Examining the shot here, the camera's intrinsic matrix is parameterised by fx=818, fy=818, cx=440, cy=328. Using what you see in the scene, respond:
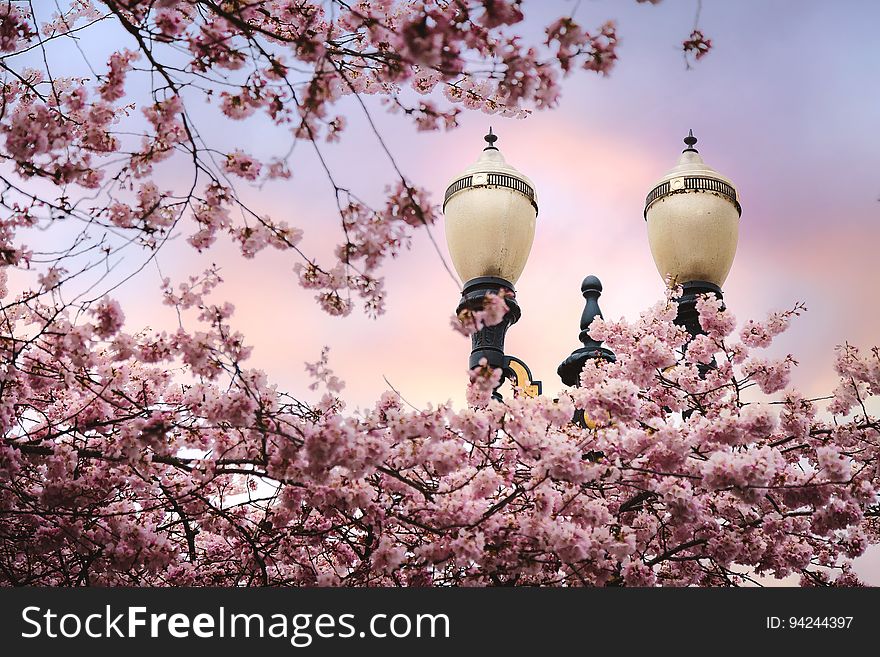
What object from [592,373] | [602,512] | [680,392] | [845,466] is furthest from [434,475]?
[845,466]

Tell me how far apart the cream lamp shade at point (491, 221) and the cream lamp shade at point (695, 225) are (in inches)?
52.2

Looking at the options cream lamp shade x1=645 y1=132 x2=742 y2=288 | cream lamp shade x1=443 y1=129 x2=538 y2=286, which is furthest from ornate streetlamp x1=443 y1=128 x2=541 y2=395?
cream lamp shade x1=645 y1=132 x2=742 y2=288

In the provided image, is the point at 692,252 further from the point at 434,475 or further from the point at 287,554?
the point at 287,554

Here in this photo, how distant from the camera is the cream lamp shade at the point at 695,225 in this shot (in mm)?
7422

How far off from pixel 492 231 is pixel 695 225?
1968 mm

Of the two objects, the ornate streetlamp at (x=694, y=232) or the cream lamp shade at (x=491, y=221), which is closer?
the cream lamp shade at (x=491, y=221)

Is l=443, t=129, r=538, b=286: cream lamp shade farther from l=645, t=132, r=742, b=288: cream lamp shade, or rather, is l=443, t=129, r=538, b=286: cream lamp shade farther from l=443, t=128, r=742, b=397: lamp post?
l=645, t=132, r=742, b=288: cream lamp shade

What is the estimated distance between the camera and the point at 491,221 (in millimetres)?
6848

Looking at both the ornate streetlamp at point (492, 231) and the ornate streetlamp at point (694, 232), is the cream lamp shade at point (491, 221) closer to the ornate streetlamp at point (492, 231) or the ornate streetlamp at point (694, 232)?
the ornate streetlamp at point (492, 231)

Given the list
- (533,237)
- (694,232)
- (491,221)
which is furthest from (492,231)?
(694,232)

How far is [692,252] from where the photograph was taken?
741cm

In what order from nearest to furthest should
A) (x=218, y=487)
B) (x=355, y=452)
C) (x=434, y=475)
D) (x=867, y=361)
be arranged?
(x=355, y=452) < (x=434, y=475) < (x=867, y=361) < (x=218, y=487)

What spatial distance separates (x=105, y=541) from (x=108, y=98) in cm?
295

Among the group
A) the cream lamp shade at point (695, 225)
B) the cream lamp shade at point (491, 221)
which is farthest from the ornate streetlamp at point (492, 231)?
the cream lamp shade at point (695, 225)
